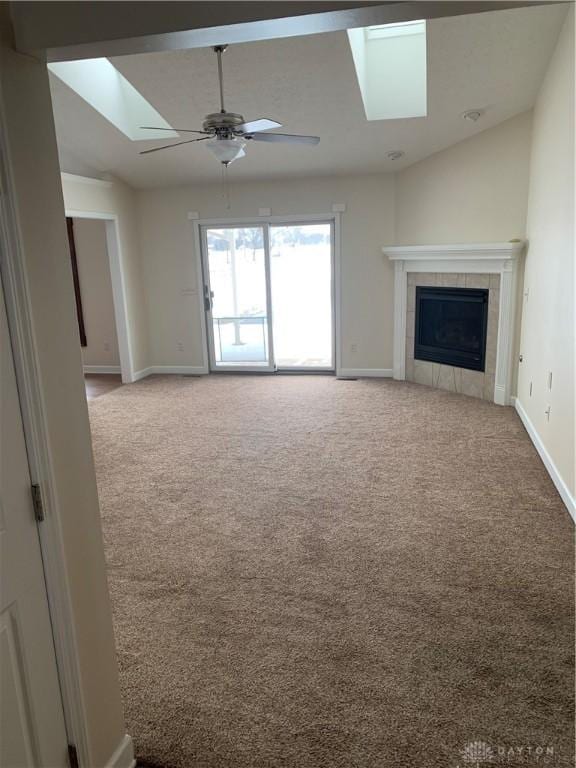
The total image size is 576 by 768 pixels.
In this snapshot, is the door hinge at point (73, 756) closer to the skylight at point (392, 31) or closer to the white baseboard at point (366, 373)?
the skylight at point (392, 31)

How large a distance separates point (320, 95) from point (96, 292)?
439 cm

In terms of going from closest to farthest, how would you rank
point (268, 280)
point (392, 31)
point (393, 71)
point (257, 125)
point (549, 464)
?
1. point (257, 125)
2. point (549, 464)
3. point (392, 31)
4. point (393, 71)
5. point (268, 280)

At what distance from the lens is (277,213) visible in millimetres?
6867

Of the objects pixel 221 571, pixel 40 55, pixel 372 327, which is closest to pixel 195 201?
pixel 372 327

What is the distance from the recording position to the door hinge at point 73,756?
1497 millimetres

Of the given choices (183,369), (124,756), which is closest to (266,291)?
(183,369)

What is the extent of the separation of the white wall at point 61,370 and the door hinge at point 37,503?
0.15ft

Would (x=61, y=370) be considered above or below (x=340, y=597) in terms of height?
above

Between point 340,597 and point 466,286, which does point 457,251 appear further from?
point 340,597

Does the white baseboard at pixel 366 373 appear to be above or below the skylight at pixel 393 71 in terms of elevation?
below

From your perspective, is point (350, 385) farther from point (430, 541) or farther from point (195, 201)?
point (430, 541)

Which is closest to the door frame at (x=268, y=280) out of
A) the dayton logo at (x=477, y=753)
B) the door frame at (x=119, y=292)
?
the door frame at (x=119, y=292)

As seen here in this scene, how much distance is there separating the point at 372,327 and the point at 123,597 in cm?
500

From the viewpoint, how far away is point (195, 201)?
7.00 meters
